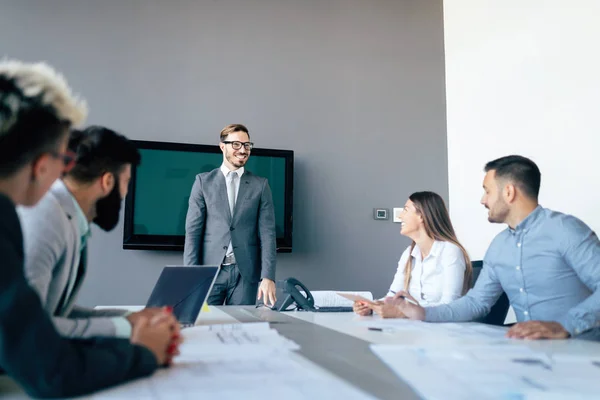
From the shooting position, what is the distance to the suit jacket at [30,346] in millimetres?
673

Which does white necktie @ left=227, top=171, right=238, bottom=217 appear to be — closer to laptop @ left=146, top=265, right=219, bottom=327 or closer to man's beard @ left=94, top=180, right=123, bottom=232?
laptop @ left=146, top=265, right=219, bottom=327

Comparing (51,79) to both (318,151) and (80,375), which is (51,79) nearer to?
(80,375)

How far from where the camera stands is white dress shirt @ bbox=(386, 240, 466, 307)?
7.91ft

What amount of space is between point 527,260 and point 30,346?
1.95 meters

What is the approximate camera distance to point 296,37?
433cm

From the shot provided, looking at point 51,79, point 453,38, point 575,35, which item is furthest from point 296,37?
point 51,79

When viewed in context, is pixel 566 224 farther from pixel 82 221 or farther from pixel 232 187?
pixel 232 187

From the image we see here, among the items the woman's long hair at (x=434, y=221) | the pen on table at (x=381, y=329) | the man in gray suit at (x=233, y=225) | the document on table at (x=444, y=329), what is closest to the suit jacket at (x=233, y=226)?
the man in gray suit at (x=233, y=225)

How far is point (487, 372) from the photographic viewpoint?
0.94 m

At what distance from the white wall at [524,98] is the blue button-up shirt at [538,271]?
3.63 ft

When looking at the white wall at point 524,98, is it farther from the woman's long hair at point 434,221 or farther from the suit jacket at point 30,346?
the suit jacket at point 30,346

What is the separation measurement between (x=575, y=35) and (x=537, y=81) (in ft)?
1.30

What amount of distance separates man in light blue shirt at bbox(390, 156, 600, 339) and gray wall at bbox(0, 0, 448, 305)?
197 centimetres

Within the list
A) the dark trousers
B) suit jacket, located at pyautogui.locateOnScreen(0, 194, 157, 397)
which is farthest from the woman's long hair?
suit jacket, located at pyautogui.locateOnScreen(0, 194, 157, 397)
